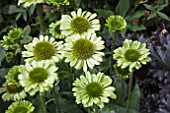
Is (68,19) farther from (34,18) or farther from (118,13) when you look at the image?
(34,18)

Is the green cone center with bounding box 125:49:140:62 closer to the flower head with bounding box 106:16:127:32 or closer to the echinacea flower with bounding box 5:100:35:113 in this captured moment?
the flower head with bounding box 106:16:127:32

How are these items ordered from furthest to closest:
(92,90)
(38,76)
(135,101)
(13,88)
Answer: (135,101) < (13,88) < (92,90) < (38,76)

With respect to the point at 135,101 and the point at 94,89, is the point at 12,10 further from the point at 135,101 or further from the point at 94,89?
the point at 94,89

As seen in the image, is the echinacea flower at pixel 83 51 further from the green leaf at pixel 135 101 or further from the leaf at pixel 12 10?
the leaf at pixel 12 10

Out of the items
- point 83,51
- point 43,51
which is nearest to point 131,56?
point 83,51

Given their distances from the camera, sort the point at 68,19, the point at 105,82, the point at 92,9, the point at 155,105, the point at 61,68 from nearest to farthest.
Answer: the point at 105,82 < the point at 68,19 < the point at 61,68 < the point at 155,105 < the point at 92,9

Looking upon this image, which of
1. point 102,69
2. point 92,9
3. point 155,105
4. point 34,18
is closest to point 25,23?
point 34,18
